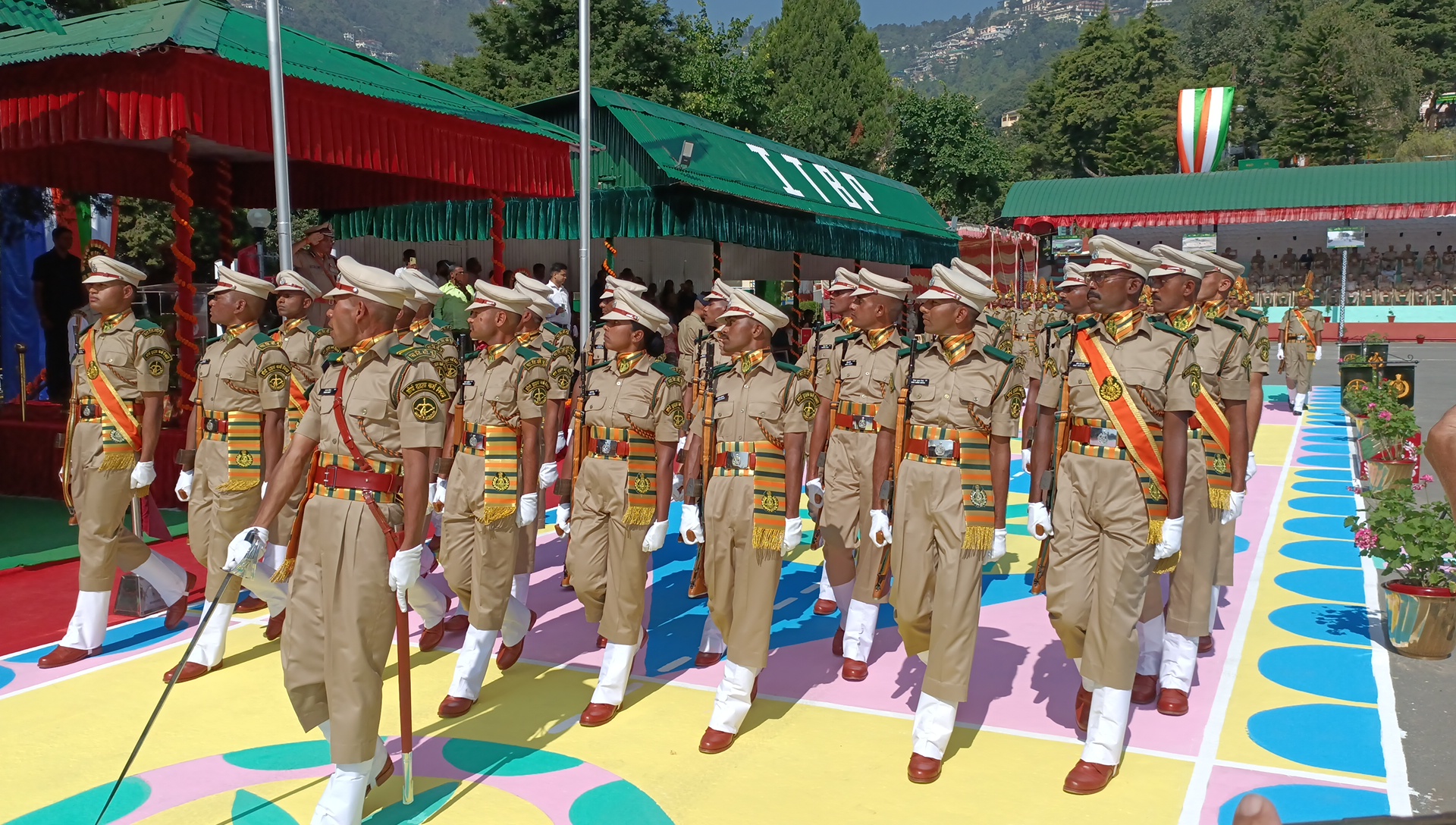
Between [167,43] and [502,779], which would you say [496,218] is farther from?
[502,779]

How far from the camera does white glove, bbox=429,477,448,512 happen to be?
674 cm

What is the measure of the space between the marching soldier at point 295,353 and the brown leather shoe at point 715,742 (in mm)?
3277

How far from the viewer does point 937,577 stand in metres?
5.48

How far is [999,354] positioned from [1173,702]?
7.47 feet

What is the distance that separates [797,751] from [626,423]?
80.0 inches

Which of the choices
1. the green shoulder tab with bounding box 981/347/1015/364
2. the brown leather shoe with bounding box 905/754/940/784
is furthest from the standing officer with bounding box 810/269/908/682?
the brown leather shoe with bounding box 905/754/940/784

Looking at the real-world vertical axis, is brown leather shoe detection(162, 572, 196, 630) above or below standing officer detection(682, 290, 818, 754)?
below

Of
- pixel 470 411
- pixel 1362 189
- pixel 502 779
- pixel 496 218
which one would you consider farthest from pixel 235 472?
pixel 1362 189

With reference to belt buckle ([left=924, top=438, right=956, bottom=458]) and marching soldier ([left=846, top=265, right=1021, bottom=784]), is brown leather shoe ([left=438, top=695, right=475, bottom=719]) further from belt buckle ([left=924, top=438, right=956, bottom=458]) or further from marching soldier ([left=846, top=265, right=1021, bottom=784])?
belt buckle ([left=924, top=438, right=956, bottom=458])

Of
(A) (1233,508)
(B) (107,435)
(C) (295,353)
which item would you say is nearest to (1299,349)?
(A) (1233,508)

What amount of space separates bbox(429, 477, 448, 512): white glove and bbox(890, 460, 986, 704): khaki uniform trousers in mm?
2817

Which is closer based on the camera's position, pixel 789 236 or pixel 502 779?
pixel 502 779

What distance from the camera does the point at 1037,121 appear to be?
256 feet

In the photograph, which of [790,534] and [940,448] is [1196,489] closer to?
[940,448]
